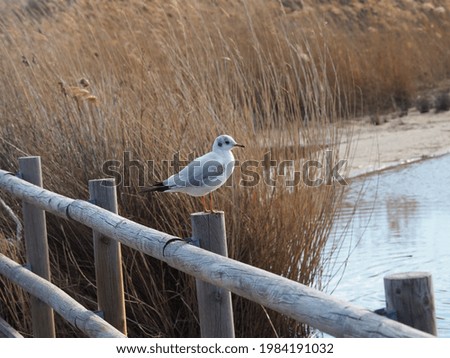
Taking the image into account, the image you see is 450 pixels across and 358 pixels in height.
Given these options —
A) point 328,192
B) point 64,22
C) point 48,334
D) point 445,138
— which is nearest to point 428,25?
point 445,138

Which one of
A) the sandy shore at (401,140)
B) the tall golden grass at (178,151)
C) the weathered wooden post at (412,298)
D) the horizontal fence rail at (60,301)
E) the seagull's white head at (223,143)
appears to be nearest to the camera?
the weathered wooden post at (412,298)

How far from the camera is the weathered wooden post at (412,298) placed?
2082mm

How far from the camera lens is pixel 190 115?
Answer: 194 inches

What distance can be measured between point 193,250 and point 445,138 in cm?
846

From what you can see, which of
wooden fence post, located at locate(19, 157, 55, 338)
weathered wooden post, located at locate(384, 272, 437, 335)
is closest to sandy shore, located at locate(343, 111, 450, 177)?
wooden fence post, located at locate(19, 157, 55, 338)

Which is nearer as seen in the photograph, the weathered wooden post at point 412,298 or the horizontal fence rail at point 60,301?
the weathered wooden post at point 412,298

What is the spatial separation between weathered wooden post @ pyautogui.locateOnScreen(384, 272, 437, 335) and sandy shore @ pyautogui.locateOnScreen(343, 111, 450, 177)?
24.3ft

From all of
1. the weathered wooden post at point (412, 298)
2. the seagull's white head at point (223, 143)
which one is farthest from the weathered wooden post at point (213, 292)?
the weathered wooden post at point (412, 298)

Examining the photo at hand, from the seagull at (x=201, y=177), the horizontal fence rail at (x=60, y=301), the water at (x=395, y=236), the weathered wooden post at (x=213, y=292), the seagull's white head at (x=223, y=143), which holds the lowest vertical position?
the water at (x=395, y=236)

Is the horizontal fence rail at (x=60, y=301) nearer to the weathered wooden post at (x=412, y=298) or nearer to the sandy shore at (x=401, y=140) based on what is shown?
the weathered wooden post at (x=412, y=298)

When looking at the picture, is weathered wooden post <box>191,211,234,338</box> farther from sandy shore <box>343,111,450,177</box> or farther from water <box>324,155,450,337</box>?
sandy shore <box>343,111,450,177</box>

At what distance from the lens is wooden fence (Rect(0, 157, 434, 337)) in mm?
2193

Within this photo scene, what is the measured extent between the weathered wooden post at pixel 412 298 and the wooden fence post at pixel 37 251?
276 centimetres
